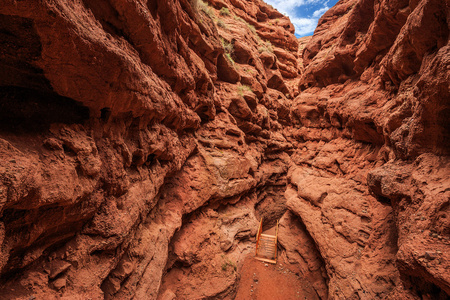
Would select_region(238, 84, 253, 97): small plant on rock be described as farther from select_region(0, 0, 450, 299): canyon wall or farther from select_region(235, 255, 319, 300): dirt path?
select_region(235, 255, 319, 300): dirt path

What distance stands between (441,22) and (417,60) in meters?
1.48

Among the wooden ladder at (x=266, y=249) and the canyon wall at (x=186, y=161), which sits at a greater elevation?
the canyon wall at (x=186, y=161)

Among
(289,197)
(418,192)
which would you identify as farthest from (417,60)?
(289,197)

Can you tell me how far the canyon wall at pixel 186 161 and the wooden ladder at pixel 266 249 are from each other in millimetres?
557

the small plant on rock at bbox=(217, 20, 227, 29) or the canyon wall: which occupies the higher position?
the small plant on rock at bbox=(217, 20, 227, 29)

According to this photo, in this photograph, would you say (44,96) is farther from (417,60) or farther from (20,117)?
(417,60)

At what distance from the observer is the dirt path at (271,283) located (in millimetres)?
7691

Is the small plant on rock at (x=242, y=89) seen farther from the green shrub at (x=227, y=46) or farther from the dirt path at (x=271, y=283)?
the dirt path at (x=271, y=283)

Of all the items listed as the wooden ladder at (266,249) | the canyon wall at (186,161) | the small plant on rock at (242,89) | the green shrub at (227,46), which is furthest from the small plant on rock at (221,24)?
the wooden ladder at (266,249)

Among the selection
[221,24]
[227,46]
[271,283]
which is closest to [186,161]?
[271,283]

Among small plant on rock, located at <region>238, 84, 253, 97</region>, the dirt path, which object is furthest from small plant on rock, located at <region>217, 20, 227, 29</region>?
the dirt path

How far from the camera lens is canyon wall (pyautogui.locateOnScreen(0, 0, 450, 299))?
2635 millimetres

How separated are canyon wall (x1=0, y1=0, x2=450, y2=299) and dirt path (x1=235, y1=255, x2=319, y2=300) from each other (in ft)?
1.35

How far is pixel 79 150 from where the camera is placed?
3.21m
